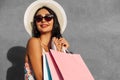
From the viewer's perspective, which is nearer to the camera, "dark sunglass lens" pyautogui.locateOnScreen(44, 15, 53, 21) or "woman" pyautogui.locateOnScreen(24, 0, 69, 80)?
"woman" pyautogui.locateOnScreen(24, 0, 69, 80)

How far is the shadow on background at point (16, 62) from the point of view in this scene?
12.7 feet

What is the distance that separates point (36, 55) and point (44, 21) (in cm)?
23

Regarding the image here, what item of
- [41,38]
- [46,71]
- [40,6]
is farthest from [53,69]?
[40,6]

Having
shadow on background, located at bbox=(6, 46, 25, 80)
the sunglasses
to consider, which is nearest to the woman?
the sunglasses

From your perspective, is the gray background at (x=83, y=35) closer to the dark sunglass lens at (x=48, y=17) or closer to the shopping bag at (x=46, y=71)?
the dark sunglass lens at (x=48, y=17)

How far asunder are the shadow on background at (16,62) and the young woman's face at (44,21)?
117 cm

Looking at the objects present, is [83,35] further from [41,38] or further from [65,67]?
[65,67]

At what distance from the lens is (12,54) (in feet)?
13.0

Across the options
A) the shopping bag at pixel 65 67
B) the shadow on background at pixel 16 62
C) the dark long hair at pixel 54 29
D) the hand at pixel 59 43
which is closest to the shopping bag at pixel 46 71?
the shopping bag at pixel 65 67

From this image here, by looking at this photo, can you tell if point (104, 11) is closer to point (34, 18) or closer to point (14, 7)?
point (14, 7)

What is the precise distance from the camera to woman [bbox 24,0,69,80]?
261 cm

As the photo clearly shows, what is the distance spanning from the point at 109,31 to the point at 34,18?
1497mm

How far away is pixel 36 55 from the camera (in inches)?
103

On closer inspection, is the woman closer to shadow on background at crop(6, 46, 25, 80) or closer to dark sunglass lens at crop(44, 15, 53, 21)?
dark sunglass lens at crop(44, 15, 53, 21)
